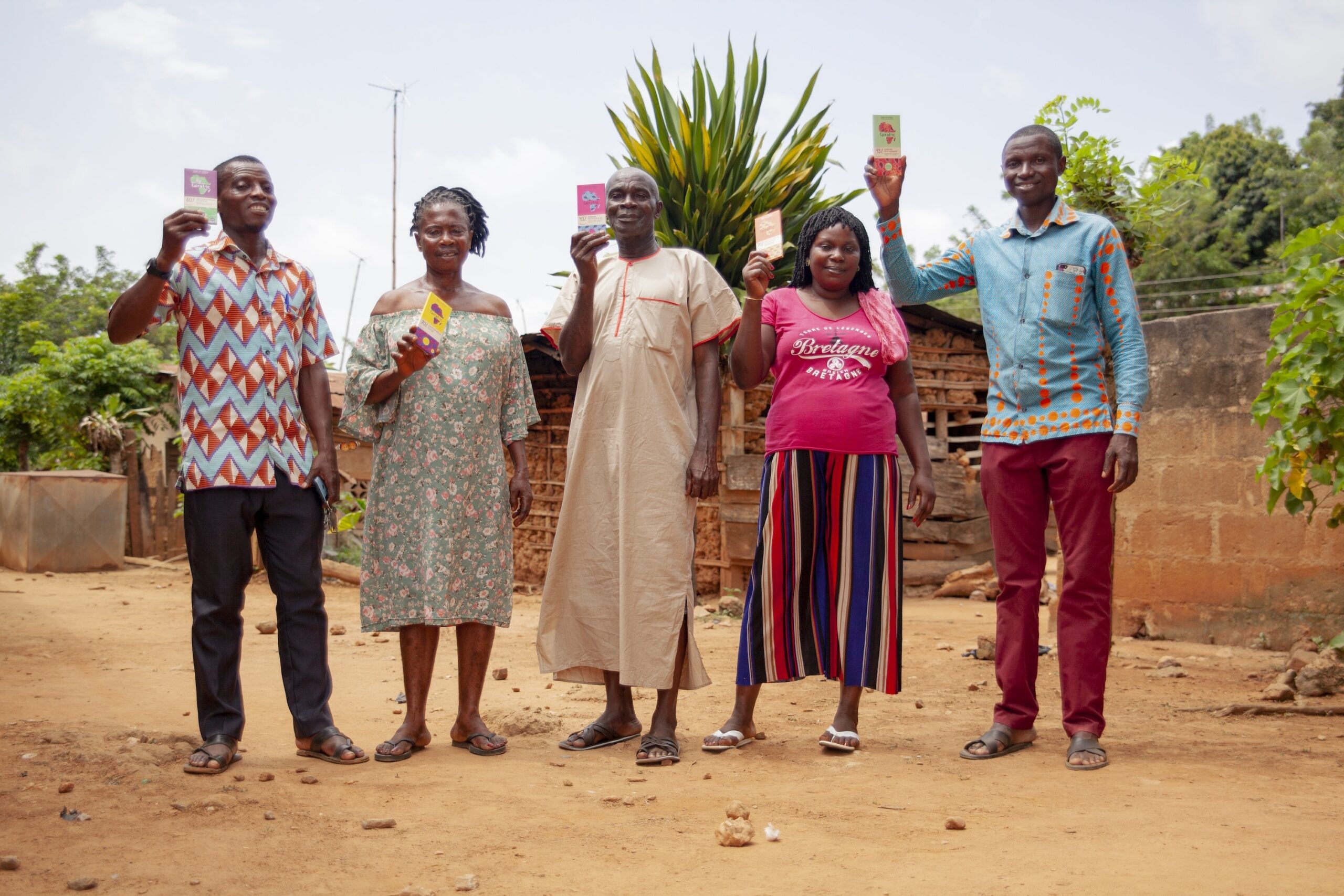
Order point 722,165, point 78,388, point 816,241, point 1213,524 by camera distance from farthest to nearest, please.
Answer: point 78,388 < point 722,165 < point 1213,524 < point 816,241

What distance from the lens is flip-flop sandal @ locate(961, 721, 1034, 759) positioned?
11.8 feet

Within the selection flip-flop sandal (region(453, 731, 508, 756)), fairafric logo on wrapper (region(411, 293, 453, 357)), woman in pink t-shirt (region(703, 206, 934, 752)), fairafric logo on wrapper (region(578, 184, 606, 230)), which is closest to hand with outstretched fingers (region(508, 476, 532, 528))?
fairafric logo on wrapper (region(411, 293, 453, 357))

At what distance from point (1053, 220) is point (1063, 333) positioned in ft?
1.28

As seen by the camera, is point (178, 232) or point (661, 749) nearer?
point (178, 232)

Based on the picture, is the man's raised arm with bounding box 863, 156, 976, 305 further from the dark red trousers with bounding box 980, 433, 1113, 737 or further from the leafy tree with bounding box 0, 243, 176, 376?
the leafy tree with bounding box 0, 243, 176, 376

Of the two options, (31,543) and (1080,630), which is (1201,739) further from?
(31,543)

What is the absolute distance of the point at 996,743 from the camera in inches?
142

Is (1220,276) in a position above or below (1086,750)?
above

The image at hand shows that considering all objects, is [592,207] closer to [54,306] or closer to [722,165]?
[722,165]

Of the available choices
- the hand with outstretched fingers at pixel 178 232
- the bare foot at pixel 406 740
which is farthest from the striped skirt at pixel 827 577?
the hand with outstretched fingers at pixel 178 232

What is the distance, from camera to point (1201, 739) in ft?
12.7

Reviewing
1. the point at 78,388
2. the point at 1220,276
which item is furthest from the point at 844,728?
the point at 1220,276

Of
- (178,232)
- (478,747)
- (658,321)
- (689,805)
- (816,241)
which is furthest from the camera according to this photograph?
(816,241)

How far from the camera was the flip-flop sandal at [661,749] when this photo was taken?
11.8ft
